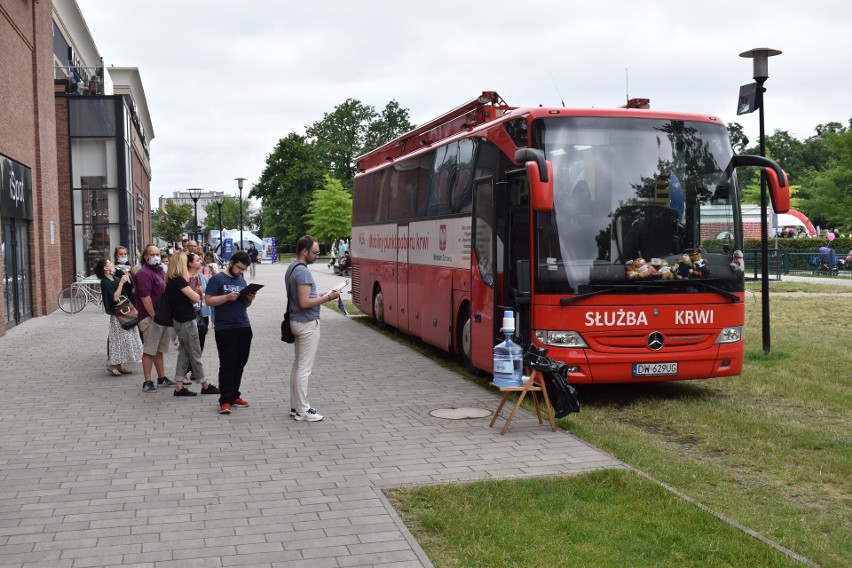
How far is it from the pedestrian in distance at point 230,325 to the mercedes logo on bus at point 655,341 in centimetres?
422

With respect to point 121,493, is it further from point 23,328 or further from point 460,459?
point 23,328

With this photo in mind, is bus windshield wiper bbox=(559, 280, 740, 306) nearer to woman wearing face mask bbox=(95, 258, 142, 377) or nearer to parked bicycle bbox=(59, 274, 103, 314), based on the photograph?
woman wearing face mask bbox=(95, 258, 142, 377)

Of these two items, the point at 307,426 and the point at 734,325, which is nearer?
the point at 307,426

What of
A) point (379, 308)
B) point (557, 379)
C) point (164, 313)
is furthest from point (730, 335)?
point (379, 308)

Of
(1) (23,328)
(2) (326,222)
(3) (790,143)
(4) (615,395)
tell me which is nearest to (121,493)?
(4) (615,395)

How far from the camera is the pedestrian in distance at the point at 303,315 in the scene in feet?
29.3

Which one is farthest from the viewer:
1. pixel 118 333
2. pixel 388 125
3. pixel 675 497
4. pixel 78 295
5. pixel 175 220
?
pixel 175 220

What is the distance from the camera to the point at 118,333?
492 inches

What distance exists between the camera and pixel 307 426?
8.92 metres

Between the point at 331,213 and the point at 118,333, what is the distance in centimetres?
6891

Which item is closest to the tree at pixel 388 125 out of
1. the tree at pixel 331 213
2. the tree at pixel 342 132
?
the tree at pixel 342 132

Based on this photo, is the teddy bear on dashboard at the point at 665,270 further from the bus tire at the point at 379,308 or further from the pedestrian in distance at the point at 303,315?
the bus tire at the point at 379,308

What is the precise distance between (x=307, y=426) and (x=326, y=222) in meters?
72.7

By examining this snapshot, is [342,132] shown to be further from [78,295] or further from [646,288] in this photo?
[646,288]
